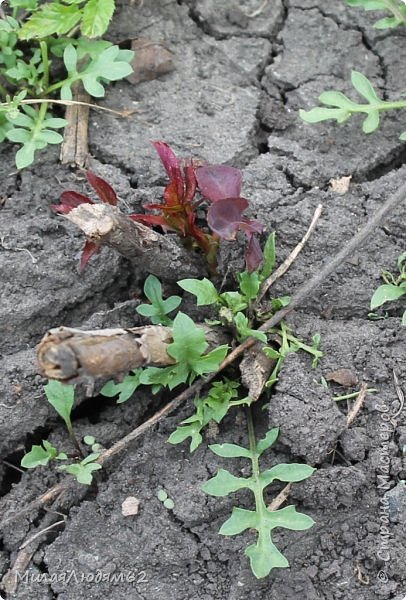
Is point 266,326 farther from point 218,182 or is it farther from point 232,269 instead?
point 218,182

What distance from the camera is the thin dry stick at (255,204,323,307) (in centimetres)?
286

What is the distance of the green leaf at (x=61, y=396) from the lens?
2611 millimetres

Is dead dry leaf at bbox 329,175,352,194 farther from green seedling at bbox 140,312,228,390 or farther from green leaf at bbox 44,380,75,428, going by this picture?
green leaf at bbox 44,380,75,428

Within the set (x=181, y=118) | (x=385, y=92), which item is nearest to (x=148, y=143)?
(x=181, y=118)

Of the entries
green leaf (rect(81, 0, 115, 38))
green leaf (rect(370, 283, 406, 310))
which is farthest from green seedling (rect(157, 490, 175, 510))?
green leaf (rect(81, 0, 115, 38))

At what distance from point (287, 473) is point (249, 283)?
27.3 inches

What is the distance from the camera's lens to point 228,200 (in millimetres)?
2631

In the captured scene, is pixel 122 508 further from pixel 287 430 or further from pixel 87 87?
pixel 87 87

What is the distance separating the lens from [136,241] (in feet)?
8.35

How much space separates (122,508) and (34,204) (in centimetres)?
128

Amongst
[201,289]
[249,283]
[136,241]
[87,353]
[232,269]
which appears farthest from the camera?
[232,269]

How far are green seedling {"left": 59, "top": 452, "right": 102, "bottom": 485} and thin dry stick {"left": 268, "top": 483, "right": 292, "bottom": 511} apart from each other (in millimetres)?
595

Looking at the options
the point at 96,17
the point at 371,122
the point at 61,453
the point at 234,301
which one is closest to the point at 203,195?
the point at 234,301

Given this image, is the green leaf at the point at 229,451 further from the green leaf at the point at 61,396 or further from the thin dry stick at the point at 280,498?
the green leaf at the point at 61,396
